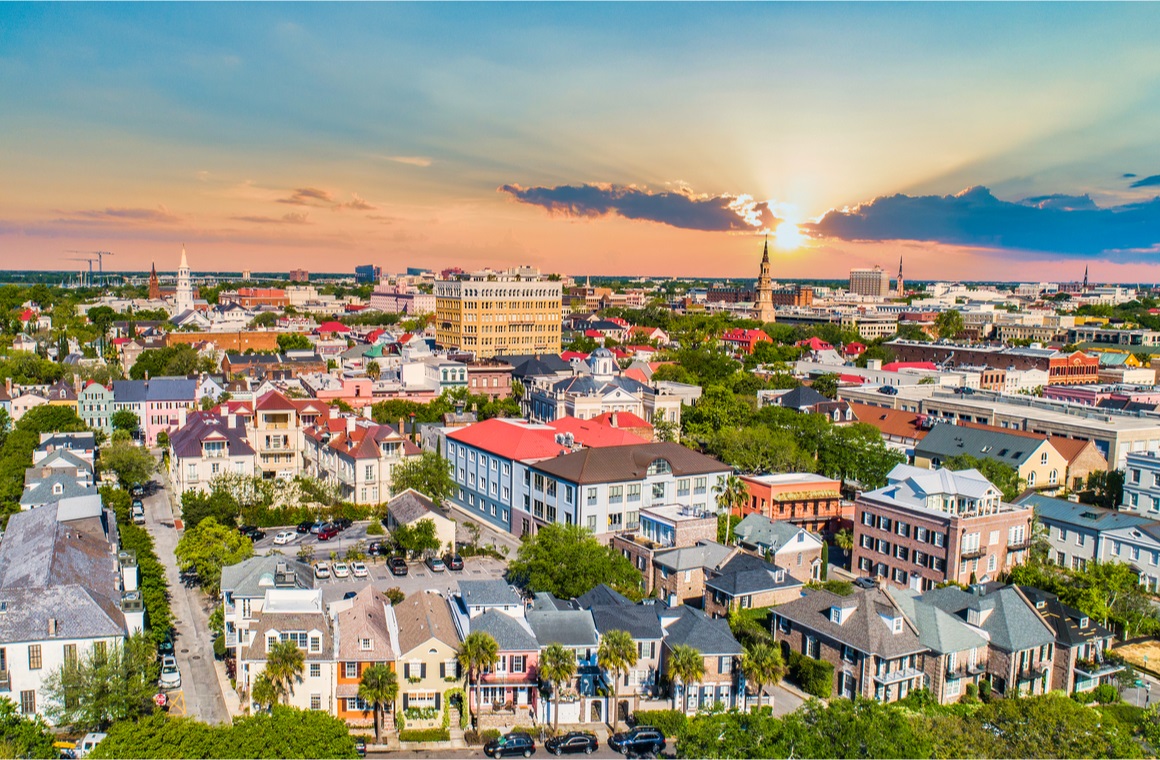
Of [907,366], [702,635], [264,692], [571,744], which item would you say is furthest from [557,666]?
[907,366]

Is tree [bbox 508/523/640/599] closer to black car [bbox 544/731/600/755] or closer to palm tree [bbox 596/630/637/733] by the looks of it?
palm tree [bbox 596/630/637/733]

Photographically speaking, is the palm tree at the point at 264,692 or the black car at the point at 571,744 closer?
the palm tree at the point at 264,692

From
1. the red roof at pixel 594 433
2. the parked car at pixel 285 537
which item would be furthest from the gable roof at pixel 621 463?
the parked car at pixel 285 537

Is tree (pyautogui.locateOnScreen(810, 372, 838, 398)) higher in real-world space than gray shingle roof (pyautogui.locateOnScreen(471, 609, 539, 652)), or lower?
higher

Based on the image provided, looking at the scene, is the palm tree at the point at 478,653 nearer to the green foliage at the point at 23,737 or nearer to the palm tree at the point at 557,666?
the palm tree at the point at 557,666

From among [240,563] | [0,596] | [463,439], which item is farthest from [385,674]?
[463,439]

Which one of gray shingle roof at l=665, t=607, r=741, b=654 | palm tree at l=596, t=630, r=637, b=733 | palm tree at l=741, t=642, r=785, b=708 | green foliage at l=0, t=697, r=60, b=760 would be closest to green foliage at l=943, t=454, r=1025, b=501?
gray shingle roof at l=665, t=607, r=741, b=654

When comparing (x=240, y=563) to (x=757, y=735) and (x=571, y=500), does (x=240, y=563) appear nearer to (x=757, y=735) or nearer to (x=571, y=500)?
(x=571, y=500)

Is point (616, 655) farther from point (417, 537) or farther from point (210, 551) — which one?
point (210, 551)
